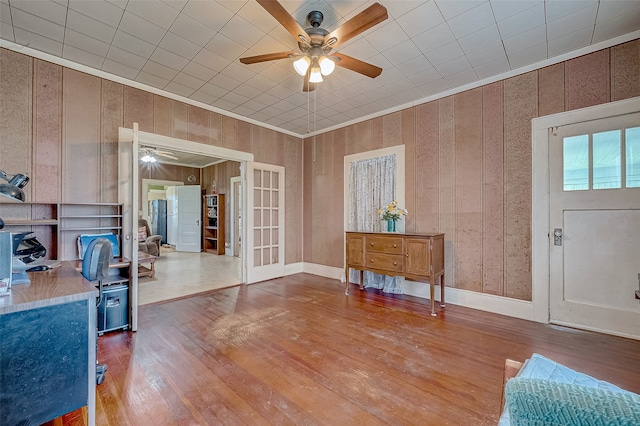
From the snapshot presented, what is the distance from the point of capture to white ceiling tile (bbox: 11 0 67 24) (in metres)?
2.21

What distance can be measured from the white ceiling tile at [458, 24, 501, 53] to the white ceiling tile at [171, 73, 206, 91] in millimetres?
3115

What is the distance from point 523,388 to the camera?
653 mm

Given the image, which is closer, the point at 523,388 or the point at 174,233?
the point at 523,388

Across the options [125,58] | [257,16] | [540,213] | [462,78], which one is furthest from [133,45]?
[540,213]

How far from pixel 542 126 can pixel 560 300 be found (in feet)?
6.53

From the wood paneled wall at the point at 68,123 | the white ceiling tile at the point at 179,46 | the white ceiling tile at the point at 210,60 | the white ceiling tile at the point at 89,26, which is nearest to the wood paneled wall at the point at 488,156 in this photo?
the white ceiling tile at the point at 210,60

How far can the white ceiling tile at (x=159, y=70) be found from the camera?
3.11 meters

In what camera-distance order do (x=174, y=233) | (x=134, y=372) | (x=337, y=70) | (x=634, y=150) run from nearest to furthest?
(x=134, y=372) < (x=634, y=150) < (x=337, y=70) < (x=174, y=233)

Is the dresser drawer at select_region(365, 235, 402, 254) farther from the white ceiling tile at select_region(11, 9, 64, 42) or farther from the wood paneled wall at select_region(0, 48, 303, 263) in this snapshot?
the white ceiling tile at select_region(11, 9, 64, 42)

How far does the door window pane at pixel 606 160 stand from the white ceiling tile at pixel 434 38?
1893mm

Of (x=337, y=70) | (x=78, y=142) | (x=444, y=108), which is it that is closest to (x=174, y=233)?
(x=78, y=142)

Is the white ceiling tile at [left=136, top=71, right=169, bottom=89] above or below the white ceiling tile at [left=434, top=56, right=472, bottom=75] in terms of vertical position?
below

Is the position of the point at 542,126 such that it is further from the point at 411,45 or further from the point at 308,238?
the point at 308,238

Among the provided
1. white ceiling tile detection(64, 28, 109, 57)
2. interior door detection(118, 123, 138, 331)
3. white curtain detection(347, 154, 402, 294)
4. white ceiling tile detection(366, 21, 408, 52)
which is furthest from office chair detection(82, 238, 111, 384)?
white curtain detection(347, 154, 402, 294)
